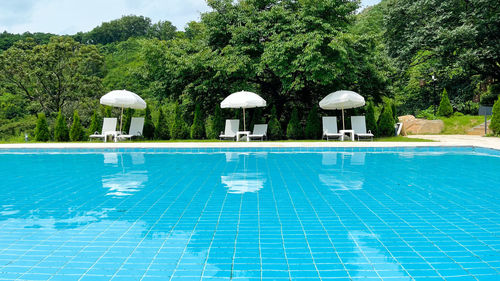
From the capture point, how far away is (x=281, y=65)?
1297 cm

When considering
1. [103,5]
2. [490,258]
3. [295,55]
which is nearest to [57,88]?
[103,5]

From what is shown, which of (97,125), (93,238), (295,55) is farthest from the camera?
(97,125)

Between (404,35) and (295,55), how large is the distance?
40.9ft

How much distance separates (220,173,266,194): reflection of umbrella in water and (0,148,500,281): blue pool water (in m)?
0.03

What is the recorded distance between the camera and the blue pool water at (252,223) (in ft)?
8.50

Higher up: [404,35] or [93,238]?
[404,35]

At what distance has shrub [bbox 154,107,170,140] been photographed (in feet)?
49.1

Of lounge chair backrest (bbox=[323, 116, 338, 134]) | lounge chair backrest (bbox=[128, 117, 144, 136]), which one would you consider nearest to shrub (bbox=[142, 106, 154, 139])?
lounge chair backrest (bbox=[128, 117, 144, 136])

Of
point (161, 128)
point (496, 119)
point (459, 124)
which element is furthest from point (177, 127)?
point (459, 124)

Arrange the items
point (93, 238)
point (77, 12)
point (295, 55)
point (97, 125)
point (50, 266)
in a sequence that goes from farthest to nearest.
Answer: point (77, 12) → point (97, 125) → point (295, 55) → point (93, 238) → point (50, 266)

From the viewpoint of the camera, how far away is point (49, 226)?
362 centimetres

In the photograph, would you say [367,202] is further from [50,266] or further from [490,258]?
[50,266]

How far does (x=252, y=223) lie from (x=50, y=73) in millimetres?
26515

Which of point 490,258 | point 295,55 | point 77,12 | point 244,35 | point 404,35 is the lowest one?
point 490,258
